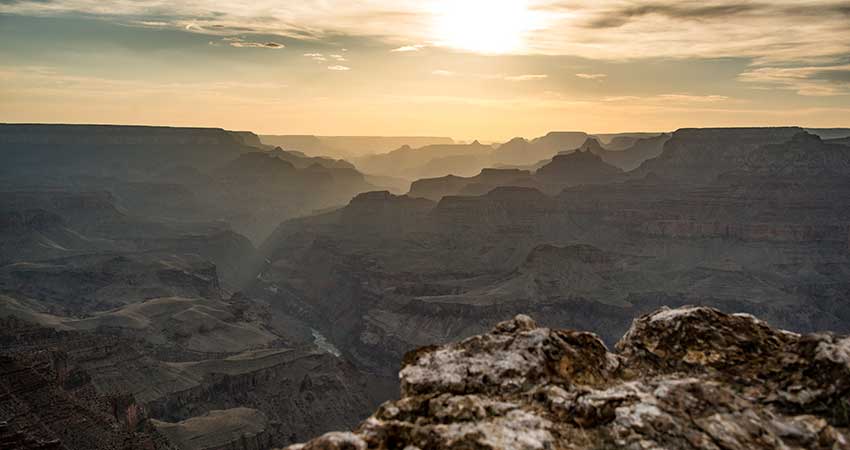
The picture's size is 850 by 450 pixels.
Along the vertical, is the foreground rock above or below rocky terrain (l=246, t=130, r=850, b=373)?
above

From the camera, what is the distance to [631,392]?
370 inches

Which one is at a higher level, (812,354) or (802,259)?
(812,354)

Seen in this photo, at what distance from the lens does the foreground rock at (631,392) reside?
27.9ft

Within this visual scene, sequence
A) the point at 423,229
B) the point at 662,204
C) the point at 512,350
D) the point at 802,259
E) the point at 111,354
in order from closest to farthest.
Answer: the point at 512,350
the point at 111,354
the point at 802,259
the point at 662,204
the point at 423,229

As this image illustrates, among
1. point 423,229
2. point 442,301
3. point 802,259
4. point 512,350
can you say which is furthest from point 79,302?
point 802,259

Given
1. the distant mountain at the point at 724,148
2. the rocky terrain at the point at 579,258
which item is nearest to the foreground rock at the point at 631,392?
the rocky terrain at the point at 579,258

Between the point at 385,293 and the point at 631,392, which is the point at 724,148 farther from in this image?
the point at 631,392

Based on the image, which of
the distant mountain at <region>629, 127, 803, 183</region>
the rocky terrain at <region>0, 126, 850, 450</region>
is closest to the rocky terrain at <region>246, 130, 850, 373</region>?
the rocky terrain at <region>0, 126, 850, 450</region>

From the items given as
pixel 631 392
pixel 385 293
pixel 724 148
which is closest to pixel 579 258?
pixel 385 293

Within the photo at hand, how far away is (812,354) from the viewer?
955 cm

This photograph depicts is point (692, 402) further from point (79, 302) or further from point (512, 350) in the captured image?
point (79, 302)

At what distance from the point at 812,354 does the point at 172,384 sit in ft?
Result: 237

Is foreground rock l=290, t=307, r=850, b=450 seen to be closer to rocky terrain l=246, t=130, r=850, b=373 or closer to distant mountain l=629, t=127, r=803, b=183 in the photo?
rocky terrain l=246, t=130, r=850, b=373

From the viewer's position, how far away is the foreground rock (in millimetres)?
8508
